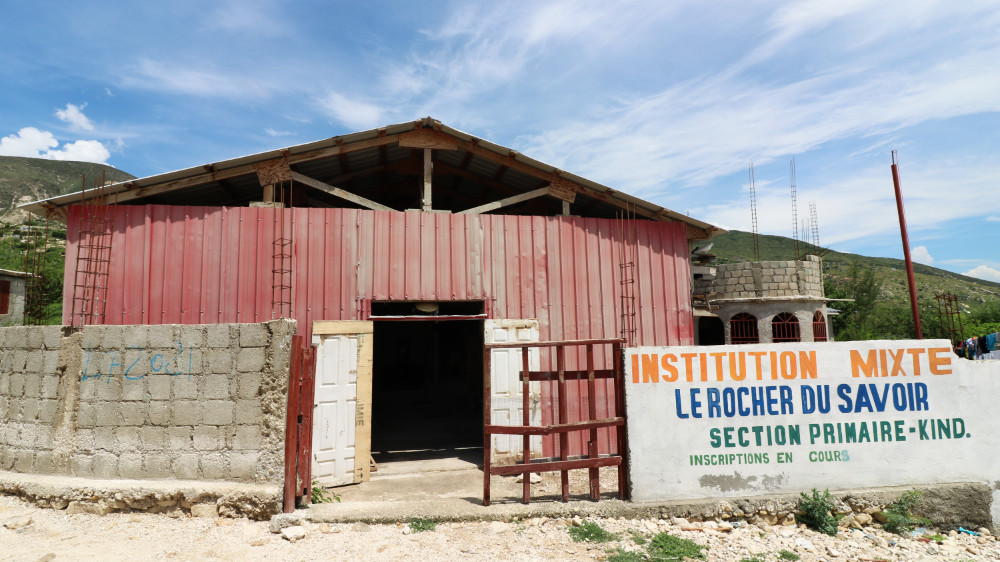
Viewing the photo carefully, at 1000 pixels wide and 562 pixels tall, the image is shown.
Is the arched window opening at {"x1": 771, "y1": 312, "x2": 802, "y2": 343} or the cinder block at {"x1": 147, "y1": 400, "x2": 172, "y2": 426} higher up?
the arched window opening at {"x1": 771, "y1": 312, "x2": 802, "y2": 343}

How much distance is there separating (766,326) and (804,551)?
37.0 feet

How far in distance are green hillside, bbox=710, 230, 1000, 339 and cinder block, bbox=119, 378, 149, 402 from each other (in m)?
22.4

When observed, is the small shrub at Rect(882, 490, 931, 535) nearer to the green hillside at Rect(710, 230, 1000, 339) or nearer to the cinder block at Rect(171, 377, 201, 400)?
the cinder block at Rect(171, 377, 201, 400)

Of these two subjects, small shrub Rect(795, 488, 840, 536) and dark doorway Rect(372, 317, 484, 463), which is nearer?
small shrub Rect(795, 488, 840, 536)

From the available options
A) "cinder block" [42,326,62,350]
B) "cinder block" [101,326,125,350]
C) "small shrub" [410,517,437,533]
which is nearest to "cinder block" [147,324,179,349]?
"cinder block" [101,326,125,350]

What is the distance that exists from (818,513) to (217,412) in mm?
7226

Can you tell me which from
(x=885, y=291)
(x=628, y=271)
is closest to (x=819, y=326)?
(x=628, y=271)

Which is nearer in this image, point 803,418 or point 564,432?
point 564,432

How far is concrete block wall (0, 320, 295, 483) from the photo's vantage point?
5973mm

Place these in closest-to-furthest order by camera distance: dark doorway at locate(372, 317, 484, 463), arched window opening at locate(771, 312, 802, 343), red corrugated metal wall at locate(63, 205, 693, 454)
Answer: red corrugated metal wall at locate(63, 205, 693, 454) < dark doorway at locate(372, 317, 484, 463) < arched window opening at locate(771, 312, 802, 343)

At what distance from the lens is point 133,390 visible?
6148mm

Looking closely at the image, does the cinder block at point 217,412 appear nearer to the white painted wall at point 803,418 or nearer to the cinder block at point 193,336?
the cinder block at point 193,336

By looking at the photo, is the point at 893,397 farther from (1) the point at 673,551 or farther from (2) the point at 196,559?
(2) the point at 196,559

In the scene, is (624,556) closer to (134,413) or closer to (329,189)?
(134,413)
